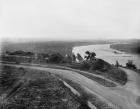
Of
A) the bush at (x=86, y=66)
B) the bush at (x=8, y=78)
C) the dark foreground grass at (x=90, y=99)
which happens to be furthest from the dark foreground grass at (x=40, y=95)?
the bush at (x=86, y=66)

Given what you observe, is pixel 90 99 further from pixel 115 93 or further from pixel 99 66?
pixel 99 66

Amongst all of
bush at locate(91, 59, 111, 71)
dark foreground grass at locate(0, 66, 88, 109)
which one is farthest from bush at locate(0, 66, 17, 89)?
bush at locate(91, 59, 111, 71)

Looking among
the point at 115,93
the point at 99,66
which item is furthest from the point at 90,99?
the point at 99,66

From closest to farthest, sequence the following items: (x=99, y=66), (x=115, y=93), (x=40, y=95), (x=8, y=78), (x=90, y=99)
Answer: (x=90, y=99)
(x=115, y=93)
(x=40, y=95)
(x=8, y=78)
(x=99, y=66)

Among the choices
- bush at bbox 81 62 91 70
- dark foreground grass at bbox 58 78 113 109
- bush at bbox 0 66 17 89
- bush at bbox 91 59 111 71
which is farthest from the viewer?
bush at bbox 81 62 91 70

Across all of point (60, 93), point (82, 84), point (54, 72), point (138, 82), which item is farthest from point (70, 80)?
point (138, 82)

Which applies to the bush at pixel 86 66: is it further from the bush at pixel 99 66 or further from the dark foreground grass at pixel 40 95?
the dark foreground grass at pixel 40 95

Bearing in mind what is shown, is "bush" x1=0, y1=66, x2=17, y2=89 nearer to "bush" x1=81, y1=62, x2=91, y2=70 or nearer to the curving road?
the curving road

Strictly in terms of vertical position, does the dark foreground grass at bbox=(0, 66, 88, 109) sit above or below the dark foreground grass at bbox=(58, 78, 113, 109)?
below
